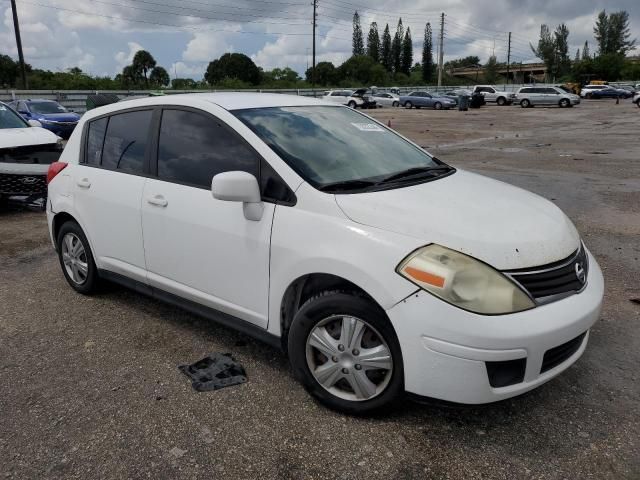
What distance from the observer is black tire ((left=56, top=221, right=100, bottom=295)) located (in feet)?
14.6

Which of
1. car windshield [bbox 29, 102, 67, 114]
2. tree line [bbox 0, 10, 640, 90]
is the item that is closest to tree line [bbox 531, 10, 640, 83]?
tree line [bbox 0, 10, 640, 90]

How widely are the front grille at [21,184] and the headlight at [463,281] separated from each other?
702 cm

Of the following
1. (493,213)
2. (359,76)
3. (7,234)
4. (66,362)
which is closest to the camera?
(493,213)

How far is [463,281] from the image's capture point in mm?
2512

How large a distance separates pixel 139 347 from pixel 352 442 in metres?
1.75

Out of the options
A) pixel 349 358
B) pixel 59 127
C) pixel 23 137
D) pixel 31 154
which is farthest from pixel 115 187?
pixel 59 127

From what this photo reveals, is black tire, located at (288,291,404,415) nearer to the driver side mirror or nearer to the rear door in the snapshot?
the driver side mirror

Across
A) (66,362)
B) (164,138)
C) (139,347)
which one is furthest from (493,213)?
(66,362)

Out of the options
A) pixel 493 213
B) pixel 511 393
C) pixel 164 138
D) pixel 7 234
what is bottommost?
pixel 7 234

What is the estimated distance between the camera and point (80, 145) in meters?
4.52

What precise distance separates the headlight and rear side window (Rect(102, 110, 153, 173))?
222 centimetres

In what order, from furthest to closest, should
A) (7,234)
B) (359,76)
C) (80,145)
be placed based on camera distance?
1. (359,76)
2. (7,234)
3. (80,145)

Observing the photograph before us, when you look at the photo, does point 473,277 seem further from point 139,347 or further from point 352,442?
point 139,347

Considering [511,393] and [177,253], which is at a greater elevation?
[177,253]
